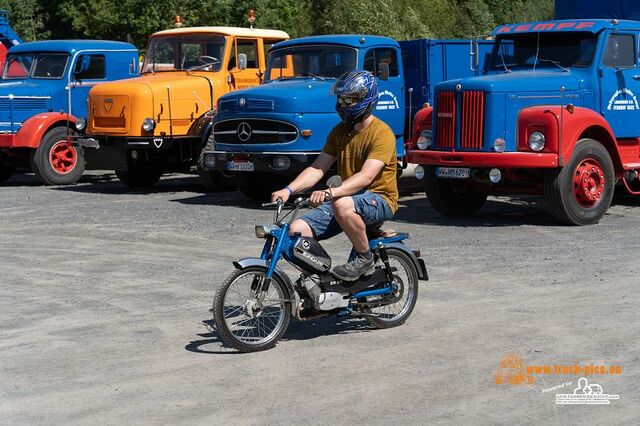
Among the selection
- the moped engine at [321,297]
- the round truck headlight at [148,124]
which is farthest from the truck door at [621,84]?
the moped engine at [321,297]

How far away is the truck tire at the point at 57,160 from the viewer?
766 inches

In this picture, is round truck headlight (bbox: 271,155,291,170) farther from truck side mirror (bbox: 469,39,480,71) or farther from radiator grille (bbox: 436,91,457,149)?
truck side mirror (bbox: 469,39,480,71)

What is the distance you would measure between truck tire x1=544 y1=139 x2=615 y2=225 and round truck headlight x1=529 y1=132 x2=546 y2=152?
354 mm

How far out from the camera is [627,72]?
15.0 m

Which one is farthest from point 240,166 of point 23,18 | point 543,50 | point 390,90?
point 23,18

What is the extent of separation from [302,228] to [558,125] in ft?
21.0

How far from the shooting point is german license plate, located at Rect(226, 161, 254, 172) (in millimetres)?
15891

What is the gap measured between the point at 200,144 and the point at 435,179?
458 centimetres

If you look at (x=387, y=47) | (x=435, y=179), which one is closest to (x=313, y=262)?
(x=435, y=179)

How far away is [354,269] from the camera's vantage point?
815 centimetres

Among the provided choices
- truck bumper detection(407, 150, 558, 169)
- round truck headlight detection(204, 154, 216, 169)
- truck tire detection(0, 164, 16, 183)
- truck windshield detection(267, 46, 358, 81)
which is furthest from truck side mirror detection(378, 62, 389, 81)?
truck tire detection(0, 164, 16, 183)

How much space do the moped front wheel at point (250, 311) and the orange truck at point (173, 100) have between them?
9.55 m

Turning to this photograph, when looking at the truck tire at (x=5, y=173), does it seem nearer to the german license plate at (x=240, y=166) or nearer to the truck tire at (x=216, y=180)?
the truck tire at (x=216, y=180)

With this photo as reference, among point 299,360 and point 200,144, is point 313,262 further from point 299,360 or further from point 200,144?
point 200,144
